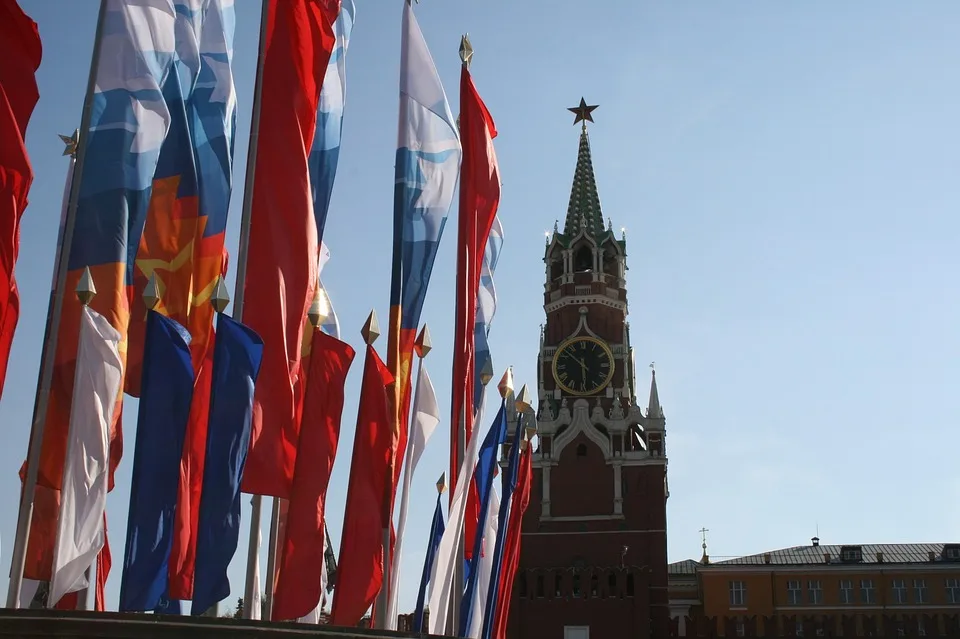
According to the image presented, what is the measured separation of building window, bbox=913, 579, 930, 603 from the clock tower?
16.0 meters

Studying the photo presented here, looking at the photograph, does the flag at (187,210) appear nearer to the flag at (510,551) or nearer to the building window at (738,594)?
the flag at (510,551)

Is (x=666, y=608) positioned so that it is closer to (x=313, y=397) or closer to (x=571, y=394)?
(x=571, y=394)

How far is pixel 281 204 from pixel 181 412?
4.74 m

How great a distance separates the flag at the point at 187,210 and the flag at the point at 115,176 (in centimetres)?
98

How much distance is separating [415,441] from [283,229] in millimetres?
5342

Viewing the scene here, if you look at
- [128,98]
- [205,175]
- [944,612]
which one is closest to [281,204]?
[205,175]

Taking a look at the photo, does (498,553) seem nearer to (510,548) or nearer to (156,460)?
(510,548)

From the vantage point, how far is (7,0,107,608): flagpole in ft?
55.9

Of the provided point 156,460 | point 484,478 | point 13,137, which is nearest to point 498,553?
point 484,478

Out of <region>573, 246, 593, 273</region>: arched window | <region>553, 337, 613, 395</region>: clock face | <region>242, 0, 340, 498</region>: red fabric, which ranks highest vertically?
<region>573, 246, 593, 273</region>: arched window

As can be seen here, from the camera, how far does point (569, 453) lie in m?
67.9

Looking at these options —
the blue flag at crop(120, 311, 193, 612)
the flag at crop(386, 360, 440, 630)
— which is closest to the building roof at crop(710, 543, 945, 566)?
the flag at crop(386, 360, 440, 630)

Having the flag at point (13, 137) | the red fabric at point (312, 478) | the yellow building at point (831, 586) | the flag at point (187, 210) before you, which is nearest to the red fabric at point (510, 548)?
the red fabric at point (312, 478)

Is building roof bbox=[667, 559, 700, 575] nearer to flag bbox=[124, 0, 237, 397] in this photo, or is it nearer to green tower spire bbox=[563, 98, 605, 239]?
green tower spire bbox=[563, 98, 605, 239]
